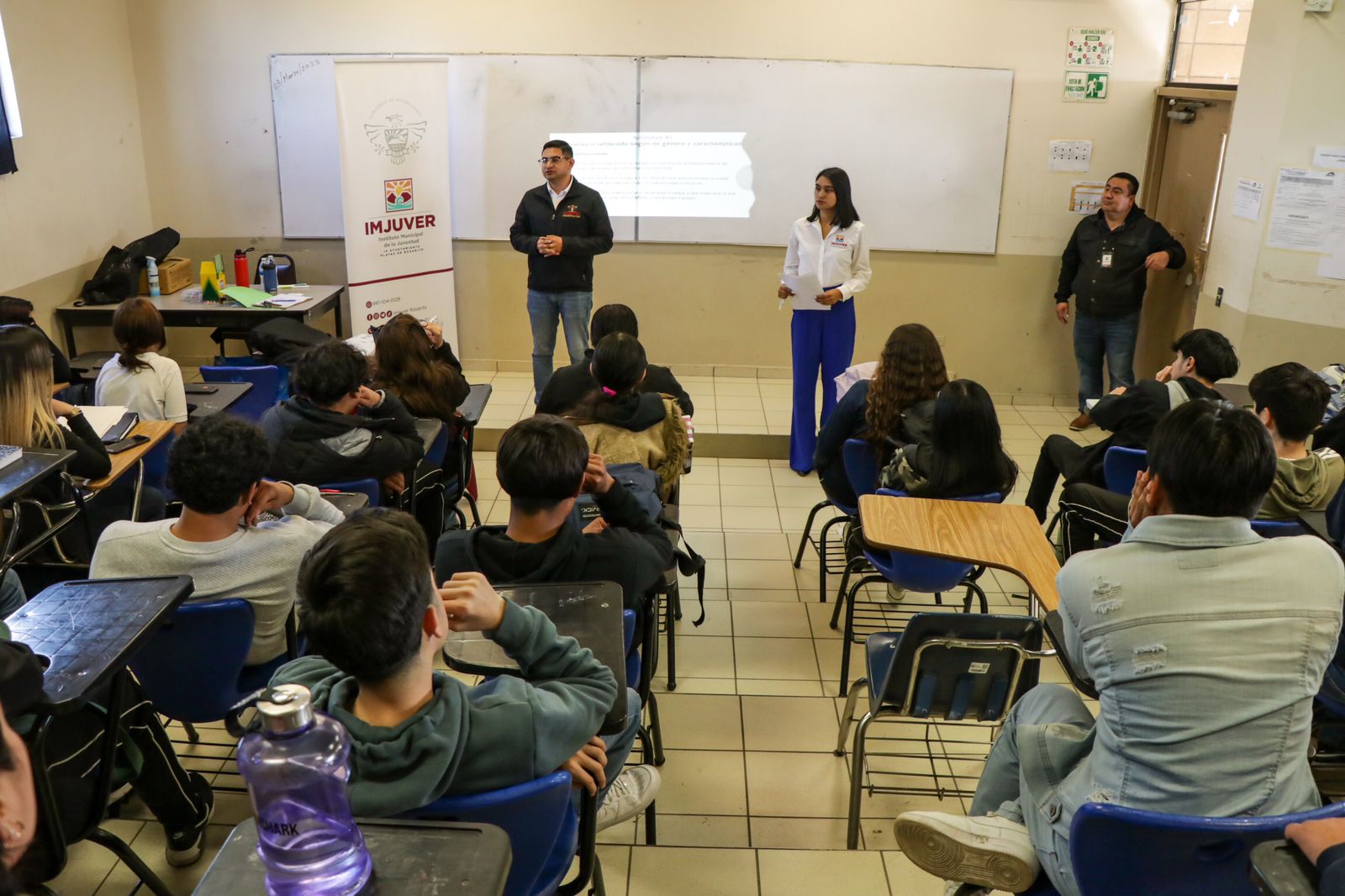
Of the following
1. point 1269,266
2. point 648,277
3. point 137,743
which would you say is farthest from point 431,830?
point 648,277

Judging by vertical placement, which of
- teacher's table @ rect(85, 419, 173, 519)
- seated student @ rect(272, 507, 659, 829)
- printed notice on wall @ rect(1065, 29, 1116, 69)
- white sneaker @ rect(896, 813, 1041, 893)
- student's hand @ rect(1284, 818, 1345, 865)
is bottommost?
white sneaker @ rect(896, 813, 1041, 893)

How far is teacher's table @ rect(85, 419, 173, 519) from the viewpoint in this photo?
3.09 metres

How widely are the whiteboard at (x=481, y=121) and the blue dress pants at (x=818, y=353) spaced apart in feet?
6.05

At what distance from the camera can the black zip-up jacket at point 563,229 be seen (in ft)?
18.0

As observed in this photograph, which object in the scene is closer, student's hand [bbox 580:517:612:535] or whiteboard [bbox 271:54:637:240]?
student's hand [bbox 580:517:612:535]

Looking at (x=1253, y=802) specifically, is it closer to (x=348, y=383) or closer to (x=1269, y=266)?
(x=348, y=383)

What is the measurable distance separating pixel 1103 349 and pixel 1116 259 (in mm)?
573

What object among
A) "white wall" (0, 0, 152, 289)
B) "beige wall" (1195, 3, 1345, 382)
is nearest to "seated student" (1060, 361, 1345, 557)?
"beige wall" (1195, 3, 1345, 382)

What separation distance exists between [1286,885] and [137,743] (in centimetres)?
214

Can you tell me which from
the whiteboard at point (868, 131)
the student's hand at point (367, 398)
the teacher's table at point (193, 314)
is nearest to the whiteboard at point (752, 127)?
the whiteboard at point (868, 131)

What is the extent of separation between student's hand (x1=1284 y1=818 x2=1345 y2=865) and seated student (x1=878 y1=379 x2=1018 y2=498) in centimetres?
191

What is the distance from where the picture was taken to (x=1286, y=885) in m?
1.28

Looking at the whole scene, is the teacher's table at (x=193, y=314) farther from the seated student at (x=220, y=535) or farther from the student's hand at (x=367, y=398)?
the seated student at (x=220, y=535)

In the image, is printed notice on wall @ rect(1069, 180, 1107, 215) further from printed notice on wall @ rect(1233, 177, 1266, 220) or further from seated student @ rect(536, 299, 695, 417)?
seated student @ rect(536, 299, 695, 417)
